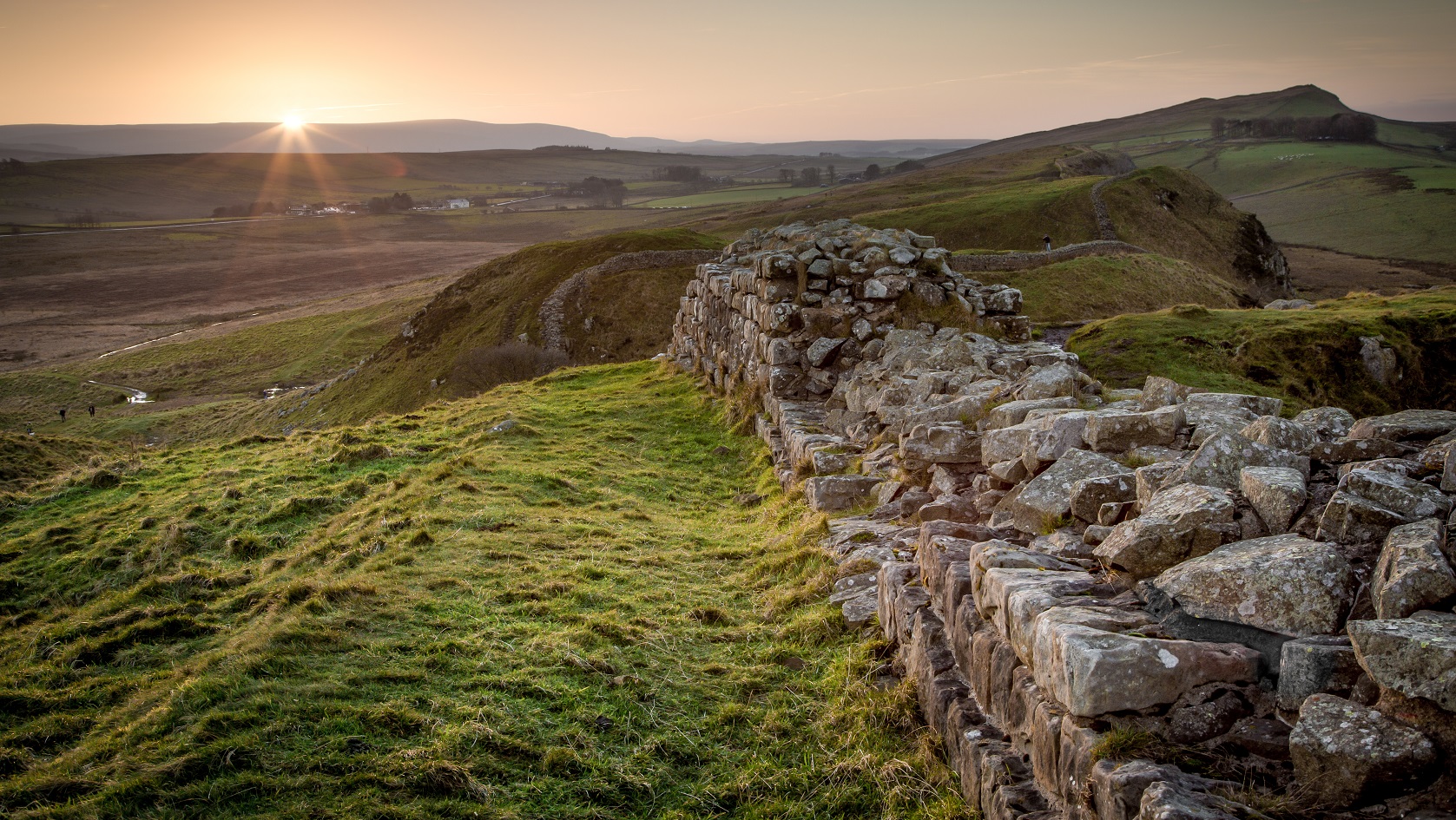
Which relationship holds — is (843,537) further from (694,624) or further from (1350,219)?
(1350,219)

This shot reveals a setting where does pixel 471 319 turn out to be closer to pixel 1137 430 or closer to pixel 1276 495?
pixel 1137 430

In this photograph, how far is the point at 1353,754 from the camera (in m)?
3.51

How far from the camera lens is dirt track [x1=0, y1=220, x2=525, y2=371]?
80.5m

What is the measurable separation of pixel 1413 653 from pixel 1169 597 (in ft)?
4.41

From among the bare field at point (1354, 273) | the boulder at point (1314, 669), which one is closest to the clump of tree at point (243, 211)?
the bare field at point (1354, 273)

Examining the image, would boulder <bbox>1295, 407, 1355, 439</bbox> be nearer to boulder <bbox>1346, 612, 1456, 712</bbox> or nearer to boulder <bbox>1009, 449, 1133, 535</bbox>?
boulder <bbox>1009, 449, 1133, 535</bbox>

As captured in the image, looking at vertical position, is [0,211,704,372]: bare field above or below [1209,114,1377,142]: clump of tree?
below

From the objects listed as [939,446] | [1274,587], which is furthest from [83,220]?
[1274,587]

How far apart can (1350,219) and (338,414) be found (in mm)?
104955

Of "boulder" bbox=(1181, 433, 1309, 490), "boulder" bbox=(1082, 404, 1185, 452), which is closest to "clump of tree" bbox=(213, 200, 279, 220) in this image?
"boulder" bbox=(1082, 404, 1185, 452)

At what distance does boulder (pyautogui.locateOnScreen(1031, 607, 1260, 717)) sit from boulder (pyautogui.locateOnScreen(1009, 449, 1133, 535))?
7.91 feet

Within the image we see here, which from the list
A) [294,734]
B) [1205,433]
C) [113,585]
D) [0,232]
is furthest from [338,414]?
[0,232]

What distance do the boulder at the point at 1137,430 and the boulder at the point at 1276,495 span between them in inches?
69.7

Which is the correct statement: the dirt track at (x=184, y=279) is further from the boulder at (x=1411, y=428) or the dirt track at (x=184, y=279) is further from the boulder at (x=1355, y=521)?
the boulder at (x=1355, y=521)
